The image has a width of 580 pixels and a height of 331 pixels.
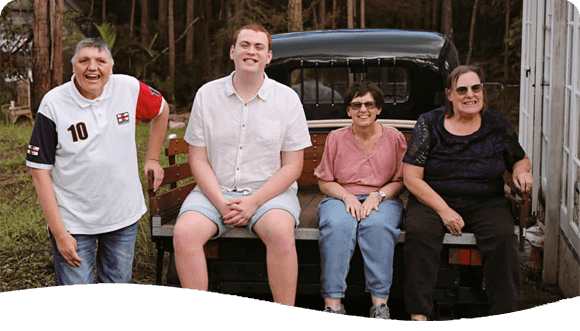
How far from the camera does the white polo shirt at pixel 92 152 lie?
2.09 m

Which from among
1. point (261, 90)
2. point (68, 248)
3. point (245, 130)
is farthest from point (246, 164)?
point (68, 248)

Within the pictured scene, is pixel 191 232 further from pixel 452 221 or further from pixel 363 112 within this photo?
pixel 452 221

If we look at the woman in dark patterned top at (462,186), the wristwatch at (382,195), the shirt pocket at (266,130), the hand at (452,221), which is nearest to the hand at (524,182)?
the woman in dark patterned top at (462,186)

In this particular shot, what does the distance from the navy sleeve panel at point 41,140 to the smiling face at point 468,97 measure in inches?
45.7

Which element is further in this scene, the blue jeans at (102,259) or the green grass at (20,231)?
the green grass at (20,231)

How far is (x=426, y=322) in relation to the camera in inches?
86.4

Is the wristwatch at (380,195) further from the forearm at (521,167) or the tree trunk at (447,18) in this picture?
the tree trunk at (447,18)

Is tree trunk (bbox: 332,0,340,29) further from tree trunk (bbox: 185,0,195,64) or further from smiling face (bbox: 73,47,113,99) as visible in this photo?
smiling face (bbox: 73,47,113,99)

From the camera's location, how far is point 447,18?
8.61 feet

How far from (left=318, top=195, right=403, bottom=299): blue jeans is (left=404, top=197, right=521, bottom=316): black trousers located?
0.06 meters

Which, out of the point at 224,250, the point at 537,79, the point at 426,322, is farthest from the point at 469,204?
the point at 537,79

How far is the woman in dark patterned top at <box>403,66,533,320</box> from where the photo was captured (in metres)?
2.20

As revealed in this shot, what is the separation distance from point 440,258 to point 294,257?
0.43 metres

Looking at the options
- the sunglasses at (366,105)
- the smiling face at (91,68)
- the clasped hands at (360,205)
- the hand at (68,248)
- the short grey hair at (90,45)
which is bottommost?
the hand at (68,248)
